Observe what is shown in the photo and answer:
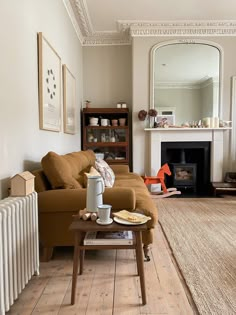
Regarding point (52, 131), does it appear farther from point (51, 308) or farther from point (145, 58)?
point (145, 58)

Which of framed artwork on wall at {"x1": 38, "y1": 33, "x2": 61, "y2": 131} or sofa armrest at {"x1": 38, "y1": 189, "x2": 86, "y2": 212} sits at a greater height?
framed artwork on wall at {"x1": 38, "y1": 33, "x2": 61, "y2": 131}

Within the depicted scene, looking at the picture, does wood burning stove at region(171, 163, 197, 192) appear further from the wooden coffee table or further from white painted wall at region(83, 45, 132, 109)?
the wooden coffee table

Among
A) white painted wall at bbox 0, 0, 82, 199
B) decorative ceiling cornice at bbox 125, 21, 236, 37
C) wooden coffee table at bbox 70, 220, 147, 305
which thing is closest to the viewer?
wooden coffee table at bbox 70, 220, 147, 305

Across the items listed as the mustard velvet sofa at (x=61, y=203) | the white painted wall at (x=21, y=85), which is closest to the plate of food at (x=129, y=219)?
the mustard velvet sofa at (x=61, y=203)

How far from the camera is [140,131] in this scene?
5.15 m

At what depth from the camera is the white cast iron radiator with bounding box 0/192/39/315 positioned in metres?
1.49

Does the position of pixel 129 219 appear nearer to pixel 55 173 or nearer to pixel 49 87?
pixel 55 173

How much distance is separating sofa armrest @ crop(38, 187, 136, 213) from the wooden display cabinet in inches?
115

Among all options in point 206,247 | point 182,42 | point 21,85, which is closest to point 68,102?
point 21,85

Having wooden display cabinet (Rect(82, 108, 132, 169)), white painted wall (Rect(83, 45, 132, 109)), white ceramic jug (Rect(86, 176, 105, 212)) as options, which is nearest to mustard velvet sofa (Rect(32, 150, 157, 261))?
white ceramic jug (Rect(86, 176, 105, 212))

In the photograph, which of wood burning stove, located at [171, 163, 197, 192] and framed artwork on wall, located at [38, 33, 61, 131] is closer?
framed artwork on wall, located at [38, 33, 61, 131]

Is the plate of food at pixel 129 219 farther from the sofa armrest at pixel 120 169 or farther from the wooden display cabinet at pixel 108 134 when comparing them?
the wooden display cabinet at pixel 108 134

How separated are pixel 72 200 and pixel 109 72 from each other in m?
3.84

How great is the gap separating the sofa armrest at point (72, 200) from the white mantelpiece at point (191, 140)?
9.72 feet
